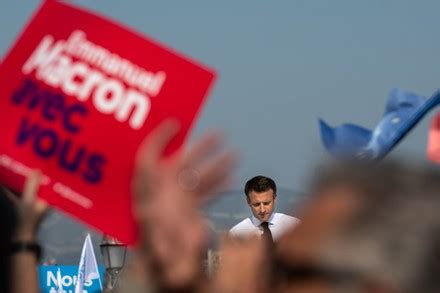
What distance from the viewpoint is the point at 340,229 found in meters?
1.95

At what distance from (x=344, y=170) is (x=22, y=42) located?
5.76 feet

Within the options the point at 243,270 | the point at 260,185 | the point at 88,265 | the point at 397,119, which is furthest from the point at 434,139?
the point at 88,265

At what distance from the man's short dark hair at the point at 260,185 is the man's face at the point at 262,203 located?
5 cm

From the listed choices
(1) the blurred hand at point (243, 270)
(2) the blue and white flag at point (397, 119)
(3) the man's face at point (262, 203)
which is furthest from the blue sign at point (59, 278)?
(1) the blurred hand at point (243, 270)

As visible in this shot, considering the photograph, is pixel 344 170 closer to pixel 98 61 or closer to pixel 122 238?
pixel 122 238

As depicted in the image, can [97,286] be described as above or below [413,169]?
above

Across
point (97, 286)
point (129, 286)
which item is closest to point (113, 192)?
point (129, 286)

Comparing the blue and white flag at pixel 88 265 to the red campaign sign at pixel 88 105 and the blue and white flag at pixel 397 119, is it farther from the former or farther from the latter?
the red campaign sign at pixel 88 105

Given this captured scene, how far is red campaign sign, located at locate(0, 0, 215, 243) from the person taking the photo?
334cm

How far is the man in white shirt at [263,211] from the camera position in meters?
10.3

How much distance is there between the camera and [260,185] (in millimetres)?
12031

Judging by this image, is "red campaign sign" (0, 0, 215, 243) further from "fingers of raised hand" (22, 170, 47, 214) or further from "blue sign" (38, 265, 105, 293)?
"blue sign" (38, 265, 105, 293)

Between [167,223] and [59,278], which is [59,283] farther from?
[167,223]

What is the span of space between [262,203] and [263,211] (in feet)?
0.71
